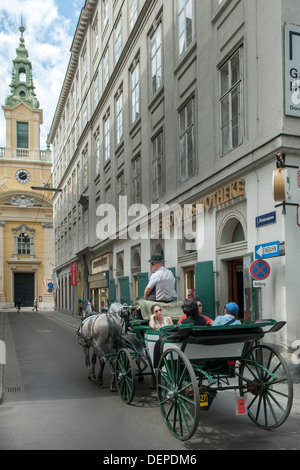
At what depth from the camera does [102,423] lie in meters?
6.31

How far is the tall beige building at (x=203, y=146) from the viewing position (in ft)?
31.6

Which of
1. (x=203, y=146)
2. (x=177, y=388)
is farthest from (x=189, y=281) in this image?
(x=177, y=388)

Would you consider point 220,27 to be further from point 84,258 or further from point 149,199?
point 84,258

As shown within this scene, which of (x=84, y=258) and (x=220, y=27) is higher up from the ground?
(x=220, y=27)

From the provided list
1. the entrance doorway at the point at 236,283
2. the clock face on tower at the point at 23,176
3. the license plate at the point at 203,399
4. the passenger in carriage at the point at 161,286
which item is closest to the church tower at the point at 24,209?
the clock face on tower at the point at 23,176

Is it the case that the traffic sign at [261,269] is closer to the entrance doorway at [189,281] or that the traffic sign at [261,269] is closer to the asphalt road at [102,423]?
the asphalt road at [102,423]

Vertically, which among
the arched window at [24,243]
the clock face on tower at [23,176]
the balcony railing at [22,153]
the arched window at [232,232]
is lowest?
the arched window at [232,232]

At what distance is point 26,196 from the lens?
62.1m

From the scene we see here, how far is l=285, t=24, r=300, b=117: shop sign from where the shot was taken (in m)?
9.57

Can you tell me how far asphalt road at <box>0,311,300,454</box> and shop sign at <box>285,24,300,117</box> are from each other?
5842 millimetres

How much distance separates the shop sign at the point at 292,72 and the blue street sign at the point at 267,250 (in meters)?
2.70

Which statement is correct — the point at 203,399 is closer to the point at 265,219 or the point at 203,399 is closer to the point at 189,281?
the point at 265,219
